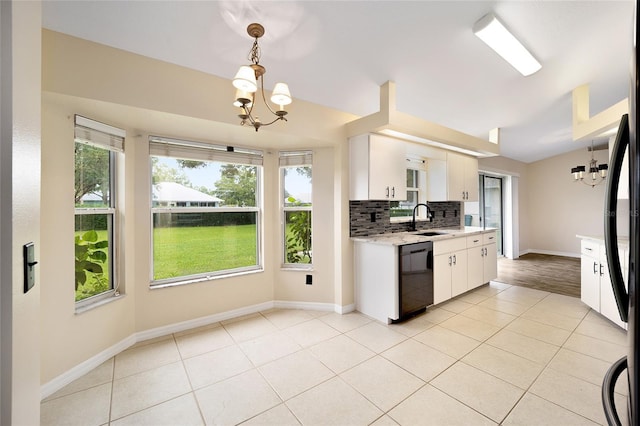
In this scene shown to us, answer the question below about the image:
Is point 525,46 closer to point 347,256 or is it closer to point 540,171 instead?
point 347,256

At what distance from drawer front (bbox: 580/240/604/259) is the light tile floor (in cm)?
76

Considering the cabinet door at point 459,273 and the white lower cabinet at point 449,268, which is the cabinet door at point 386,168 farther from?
the cabinet door at point 459,273

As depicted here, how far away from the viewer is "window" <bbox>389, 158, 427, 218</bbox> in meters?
4.14

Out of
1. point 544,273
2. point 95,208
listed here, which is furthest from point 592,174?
Answer: point 95,208

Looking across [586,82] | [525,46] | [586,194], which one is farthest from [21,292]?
[586,194]

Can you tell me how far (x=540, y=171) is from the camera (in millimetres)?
7215

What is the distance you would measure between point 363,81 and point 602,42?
237 centimetres

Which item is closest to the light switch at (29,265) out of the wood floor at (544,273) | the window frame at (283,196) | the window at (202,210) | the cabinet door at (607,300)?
the window at (202,210)

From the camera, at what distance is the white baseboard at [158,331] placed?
1949 mm

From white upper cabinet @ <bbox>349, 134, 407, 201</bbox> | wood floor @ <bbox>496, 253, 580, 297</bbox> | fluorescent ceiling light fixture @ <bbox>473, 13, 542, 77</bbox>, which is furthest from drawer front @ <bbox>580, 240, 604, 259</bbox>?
white upper cabinet @ <bbox>349, 134, 407, 201</bbox>

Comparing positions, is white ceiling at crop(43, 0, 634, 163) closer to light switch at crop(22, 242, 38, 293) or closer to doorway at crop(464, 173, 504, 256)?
light switch at crop(22, 242, 38, 293)

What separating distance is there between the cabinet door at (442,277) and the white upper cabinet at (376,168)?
935 millimetres

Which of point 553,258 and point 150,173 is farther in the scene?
point 553,258

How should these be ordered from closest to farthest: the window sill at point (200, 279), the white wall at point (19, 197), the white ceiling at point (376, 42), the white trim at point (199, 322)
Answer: the white wall at point (19, 197), the white ceiling at point (376, 42), the white trim at point (199, 322), the window sill at point (200, 279)
